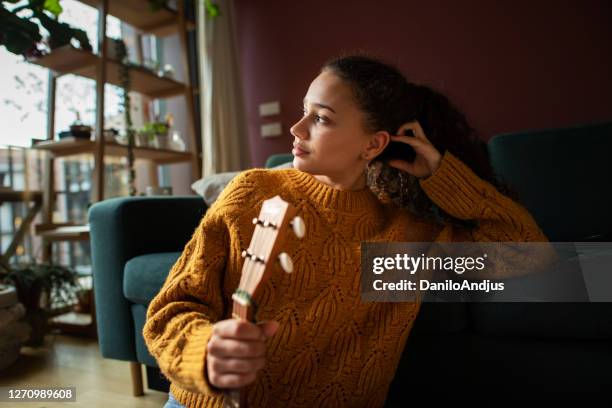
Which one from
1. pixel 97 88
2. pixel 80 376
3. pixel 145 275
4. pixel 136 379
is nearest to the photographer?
pixel 145 275

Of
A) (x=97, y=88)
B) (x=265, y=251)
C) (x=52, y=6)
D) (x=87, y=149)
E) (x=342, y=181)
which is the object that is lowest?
(x=265, y=251)

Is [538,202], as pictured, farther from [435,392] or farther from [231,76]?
[231,76]

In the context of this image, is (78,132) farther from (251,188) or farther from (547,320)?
(547,320)

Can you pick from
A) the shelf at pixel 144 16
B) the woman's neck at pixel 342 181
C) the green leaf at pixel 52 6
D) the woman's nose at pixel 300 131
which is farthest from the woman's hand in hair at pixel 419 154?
the shelf at pixel 144 16

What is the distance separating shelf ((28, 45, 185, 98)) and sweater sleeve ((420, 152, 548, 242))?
6.14 feet

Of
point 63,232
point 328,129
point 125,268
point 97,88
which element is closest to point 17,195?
point 63,232

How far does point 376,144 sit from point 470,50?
5.97ft

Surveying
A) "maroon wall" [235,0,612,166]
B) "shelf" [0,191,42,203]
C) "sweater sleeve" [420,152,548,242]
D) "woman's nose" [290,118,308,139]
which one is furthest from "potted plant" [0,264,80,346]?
"sweater sleeve" [420,152,548,242]

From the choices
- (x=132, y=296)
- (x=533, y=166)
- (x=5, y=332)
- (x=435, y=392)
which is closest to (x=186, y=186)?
(x=5, y=332)

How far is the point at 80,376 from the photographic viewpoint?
1500 mm

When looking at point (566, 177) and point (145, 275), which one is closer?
point (145, 275)

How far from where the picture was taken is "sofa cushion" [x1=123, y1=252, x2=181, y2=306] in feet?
3.87

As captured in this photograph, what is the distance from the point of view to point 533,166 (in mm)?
1572

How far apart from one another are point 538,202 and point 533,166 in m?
0.14
